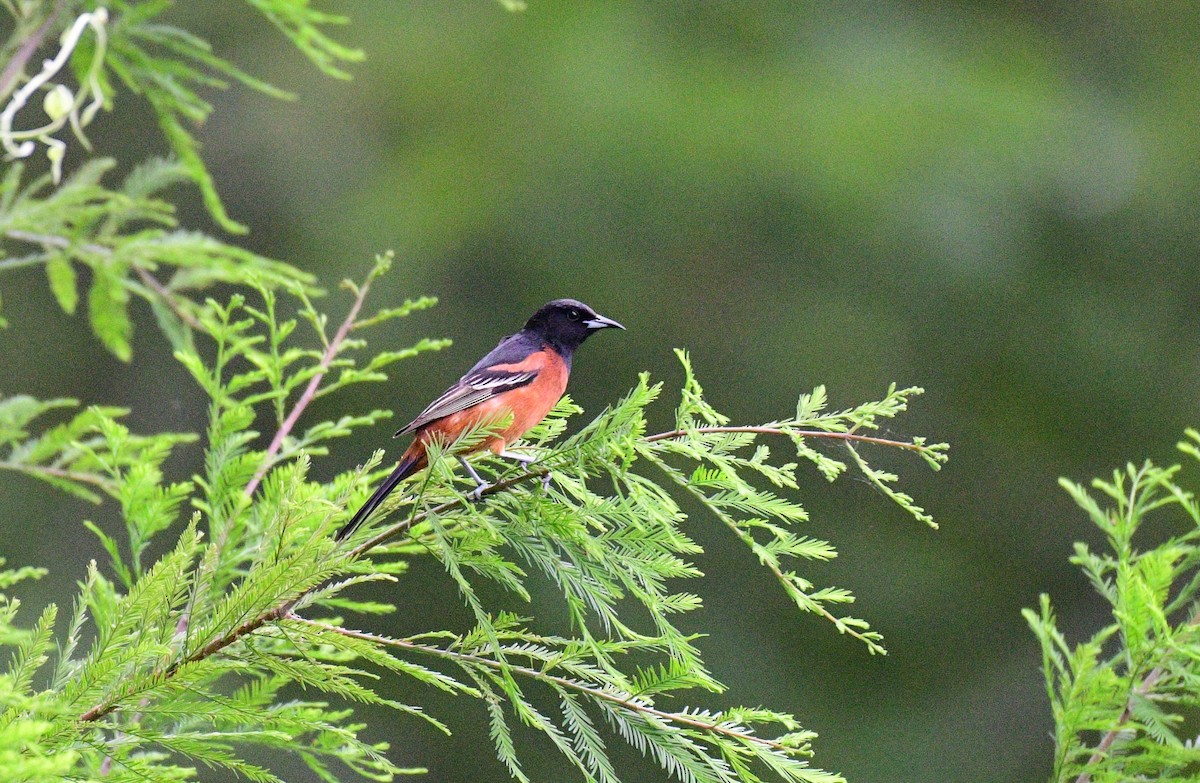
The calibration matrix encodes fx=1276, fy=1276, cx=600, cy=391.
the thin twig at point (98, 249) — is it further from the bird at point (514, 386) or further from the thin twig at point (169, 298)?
the bird at point (514, 386)

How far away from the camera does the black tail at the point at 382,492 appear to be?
103 inches

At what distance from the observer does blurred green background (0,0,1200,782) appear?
350 inches

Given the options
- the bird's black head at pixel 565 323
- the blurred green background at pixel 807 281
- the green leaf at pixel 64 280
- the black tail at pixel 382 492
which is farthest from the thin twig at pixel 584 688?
the blurred green background at pixel 807 281

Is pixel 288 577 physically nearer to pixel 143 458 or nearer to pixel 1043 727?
pixel 143 458

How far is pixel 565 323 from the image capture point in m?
4.48

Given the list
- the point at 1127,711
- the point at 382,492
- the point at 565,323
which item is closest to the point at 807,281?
the point at 565,323

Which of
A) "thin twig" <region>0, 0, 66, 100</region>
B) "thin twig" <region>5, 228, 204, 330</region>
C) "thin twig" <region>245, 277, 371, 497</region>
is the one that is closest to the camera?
"thin twig" <region>0, 0, 66, 100</region>

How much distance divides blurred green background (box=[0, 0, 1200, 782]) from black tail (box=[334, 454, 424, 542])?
5.36 m

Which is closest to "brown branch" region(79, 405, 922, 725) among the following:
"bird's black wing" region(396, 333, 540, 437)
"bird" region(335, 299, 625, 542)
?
"bird" region(335, 299, 625, 542)

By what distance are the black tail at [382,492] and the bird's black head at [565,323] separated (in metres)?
1.26

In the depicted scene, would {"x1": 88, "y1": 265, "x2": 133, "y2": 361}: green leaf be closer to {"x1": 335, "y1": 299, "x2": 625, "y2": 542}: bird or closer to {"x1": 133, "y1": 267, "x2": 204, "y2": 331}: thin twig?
{"x1": 133, "y1": 267, "x2": 204, "y2": 331}: thin twig

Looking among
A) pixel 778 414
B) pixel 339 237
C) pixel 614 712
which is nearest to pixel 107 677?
pixel 614 712

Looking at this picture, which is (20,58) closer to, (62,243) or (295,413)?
(62,243)

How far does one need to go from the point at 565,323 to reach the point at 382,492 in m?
1.75
